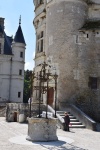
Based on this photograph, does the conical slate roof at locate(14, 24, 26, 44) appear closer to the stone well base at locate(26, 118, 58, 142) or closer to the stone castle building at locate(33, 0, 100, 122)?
the stone castle building at locate(33, 0, 100, 122)

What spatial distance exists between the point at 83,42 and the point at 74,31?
1279mm

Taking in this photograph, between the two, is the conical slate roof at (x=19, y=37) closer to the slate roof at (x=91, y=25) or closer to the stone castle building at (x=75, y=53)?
the stone castle building at (x=75, y=53)

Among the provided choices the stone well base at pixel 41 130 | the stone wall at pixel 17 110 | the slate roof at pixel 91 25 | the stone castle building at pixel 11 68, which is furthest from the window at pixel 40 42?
the stone well base at pixel 41 130

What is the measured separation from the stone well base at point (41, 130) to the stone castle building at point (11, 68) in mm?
24169

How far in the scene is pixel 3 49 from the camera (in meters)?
38.8

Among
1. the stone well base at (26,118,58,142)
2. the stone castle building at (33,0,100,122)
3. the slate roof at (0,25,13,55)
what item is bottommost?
the stone well base at (26,118,58,142)

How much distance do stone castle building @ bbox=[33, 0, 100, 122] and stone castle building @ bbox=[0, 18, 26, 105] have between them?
1463 centimetres

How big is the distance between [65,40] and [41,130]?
39.3 ft

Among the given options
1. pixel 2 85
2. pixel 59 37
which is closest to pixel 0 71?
pixel 2 85

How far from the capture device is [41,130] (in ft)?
42.6

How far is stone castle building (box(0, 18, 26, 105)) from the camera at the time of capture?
123ft

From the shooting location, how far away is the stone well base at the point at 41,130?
12891 mm

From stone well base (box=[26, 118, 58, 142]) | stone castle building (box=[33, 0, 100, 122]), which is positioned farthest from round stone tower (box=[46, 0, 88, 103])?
stone well base (box=[26, 118, 58, 142])

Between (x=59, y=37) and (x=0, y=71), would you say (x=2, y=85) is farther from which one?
(x=59, y=37)
